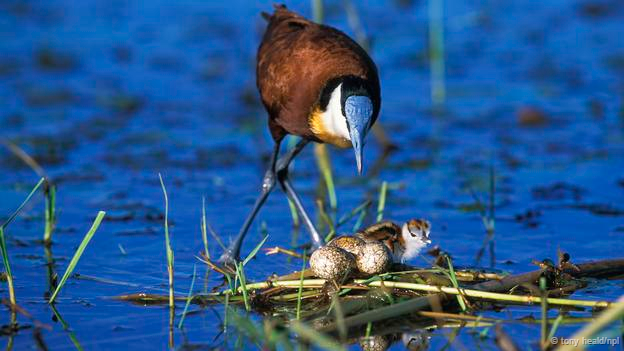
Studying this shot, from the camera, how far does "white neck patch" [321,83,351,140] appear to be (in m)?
4.95

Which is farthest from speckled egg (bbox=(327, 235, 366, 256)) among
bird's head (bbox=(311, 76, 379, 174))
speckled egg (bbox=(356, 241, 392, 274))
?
bird's head (bbox=(311, 76, 379, 174))

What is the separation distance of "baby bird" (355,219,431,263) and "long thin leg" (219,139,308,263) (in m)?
0.90

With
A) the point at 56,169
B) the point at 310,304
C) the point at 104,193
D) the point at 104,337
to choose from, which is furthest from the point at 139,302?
the point at 56,169

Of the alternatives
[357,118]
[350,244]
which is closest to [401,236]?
[350,244]

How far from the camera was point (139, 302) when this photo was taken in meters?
4.45

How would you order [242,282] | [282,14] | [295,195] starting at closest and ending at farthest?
[242,282]
[295,195]
[282,14]

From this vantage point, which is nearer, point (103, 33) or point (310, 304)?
point (310, 304)

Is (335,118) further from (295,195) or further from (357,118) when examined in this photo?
(295,195)

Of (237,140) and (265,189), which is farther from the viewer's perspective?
(237,140)

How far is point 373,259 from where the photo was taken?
4.39 meters

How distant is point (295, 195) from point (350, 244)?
133 centimetres

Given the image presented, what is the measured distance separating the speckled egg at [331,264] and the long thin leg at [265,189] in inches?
42.0

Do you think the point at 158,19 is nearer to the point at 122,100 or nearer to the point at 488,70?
the point at 122,100

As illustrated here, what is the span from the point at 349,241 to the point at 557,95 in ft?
16.3
